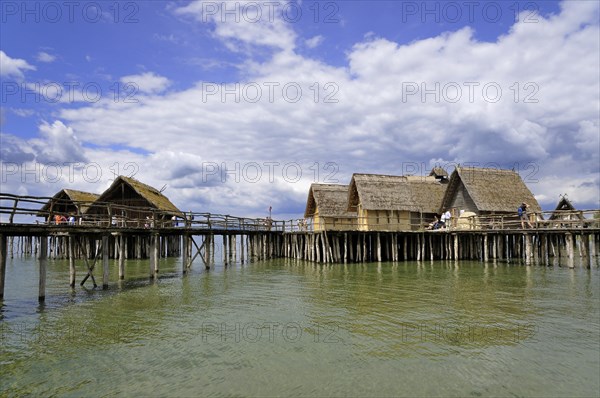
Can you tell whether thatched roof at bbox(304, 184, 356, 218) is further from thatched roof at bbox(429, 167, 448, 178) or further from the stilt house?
thatched roof at bbox(429, 167, 448, 178)

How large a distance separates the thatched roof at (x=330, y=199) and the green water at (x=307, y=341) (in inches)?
645

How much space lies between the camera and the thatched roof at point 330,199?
33188mm

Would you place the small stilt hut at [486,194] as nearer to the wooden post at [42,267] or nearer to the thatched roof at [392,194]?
the thatched roof at [392,194]

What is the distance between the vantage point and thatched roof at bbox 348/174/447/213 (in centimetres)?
3008

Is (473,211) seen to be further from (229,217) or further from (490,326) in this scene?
(490,326)

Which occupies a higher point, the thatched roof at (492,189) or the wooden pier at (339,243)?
the thatched roof at (492,189)

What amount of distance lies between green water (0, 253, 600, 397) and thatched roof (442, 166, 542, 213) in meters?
13.1

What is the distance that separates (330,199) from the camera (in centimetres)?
3400

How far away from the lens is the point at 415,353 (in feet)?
27.6

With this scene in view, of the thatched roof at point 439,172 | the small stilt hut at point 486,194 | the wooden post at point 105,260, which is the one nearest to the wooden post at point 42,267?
the wooden post at point 105,260

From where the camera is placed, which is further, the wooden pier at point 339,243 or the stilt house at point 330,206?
the stilt house at point 330,206

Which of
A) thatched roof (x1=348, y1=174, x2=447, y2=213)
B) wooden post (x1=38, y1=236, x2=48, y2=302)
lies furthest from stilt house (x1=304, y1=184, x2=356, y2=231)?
wooden post (x1=38, y1=236, x2=48, y2=302)

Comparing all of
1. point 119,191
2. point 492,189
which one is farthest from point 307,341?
point 119,191

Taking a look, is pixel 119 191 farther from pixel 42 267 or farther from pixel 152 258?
pixel 42 267
